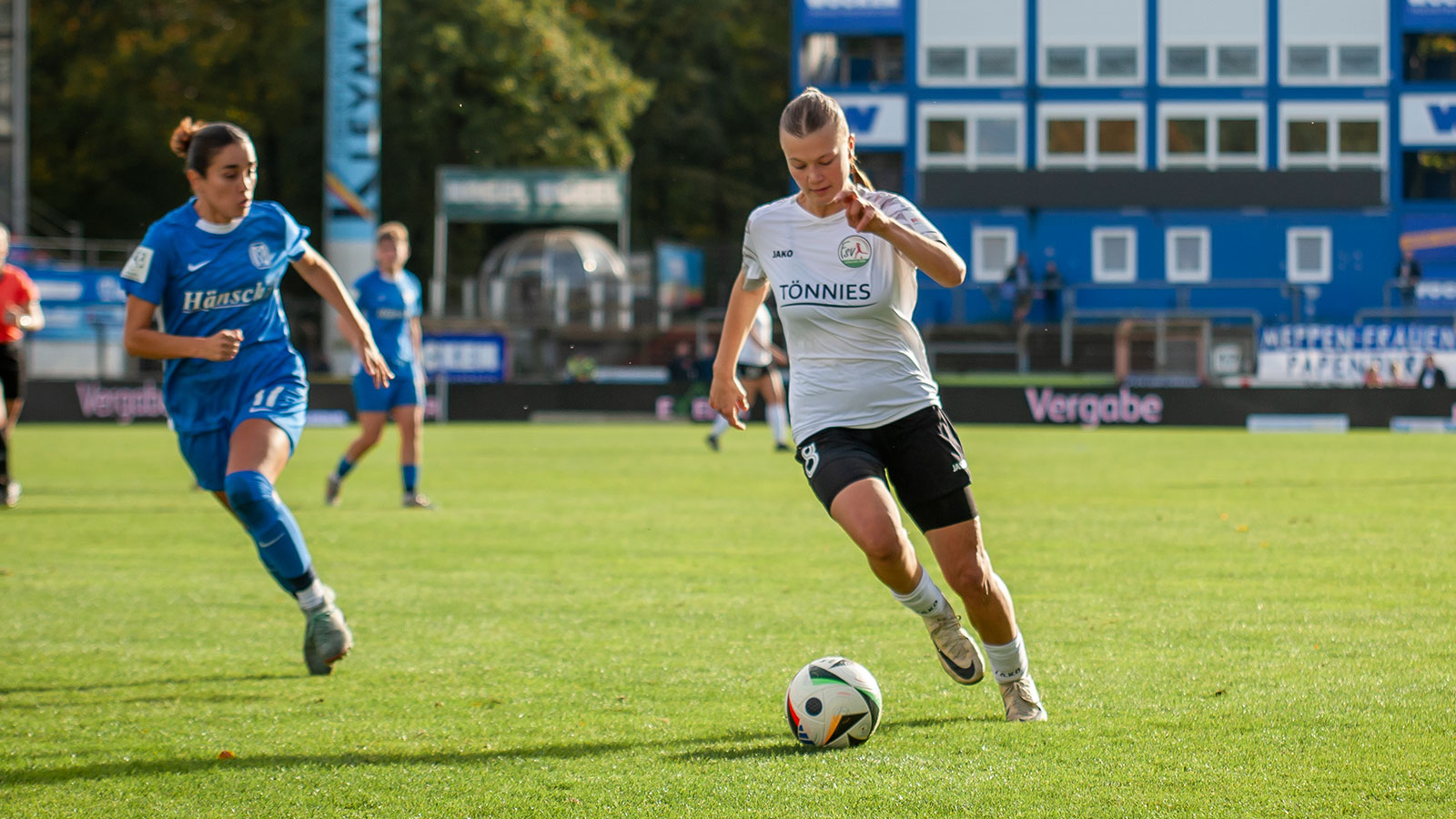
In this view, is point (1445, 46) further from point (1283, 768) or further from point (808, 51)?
point (1283, 768)

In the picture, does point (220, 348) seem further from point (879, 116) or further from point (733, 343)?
point (879, 116)

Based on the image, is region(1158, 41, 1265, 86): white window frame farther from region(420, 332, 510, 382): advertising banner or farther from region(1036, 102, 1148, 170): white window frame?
region(420, 332, 510, 382): advertising banner

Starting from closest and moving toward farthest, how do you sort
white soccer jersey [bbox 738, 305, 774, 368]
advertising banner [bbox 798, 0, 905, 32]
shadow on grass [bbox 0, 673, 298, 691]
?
shadow on grass [bbox 0, 673, 298, 691] < white soccer jersey [bbox 738, 305, 774, 368] < advertising banner [bbox 798, 0, 905, 32]

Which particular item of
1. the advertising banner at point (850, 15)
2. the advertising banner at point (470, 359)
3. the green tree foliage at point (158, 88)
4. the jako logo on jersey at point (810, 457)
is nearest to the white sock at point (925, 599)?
the jako logo on jersey at point (810, 457)

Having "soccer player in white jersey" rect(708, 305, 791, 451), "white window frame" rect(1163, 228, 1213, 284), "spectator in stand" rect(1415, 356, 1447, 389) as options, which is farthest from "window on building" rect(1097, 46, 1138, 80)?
"soccer player in white jersey" rect(708, 305, 791, 451)

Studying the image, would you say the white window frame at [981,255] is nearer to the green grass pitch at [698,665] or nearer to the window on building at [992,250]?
the window on building at [992,250]

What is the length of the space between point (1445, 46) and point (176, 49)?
116 feet

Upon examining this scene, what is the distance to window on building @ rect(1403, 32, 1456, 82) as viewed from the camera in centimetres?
3894

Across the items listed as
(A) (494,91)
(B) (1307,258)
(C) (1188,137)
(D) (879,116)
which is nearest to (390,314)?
(D) (879,116)

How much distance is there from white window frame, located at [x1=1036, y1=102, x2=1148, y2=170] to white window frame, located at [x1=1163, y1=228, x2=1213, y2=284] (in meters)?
2.20

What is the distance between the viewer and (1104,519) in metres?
11.3

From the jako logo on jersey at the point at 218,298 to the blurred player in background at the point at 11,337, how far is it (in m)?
6.90

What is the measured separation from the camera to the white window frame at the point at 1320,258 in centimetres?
3978

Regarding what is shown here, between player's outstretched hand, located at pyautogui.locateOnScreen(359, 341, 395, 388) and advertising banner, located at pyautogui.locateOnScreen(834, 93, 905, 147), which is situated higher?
advertising banner, located at pyautogui.locateOnScreen(834, 93, 905, 147)
